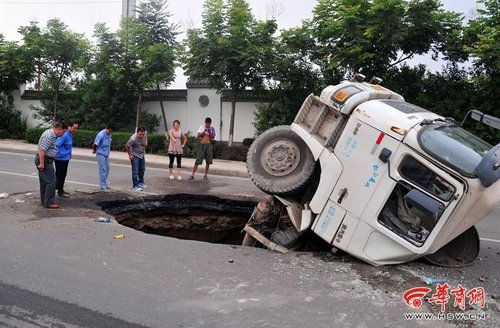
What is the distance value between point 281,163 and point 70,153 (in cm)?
502

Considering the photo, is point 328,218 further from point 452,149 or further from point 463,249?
point 463,249

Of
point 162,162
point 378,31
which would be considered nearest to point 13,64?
point 162,162

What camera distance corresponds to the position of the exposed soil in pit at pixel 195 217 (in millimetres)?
8633

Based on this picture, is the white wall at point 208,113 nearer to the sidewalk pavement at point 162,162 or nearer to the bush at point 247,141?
the bush at point 247,141

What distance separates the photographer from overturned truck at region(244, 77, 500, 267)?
466 centimetres

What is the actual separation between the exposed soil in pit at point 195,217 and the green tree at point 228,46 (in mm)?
7902

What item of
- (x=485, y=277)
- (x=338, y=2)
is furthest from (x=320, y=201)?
(x=338, y=2)

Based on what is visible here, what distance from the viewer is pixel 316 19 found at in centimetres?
1502

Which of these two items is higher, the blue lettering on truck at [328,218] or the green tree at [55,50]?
the green tree at [55,50]

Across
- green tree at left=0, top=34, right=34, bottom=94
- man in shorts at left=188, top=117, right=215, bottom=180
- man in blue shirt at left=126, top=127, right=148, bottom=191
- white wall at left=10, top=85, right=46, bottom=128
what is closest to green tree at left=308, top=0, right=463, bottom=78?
man in shorts at left=188, top=117, right=215, bottom=180

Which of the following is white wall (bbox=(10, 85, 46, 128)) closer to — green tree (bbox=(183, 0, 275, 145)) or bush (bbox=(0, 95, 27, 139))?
bush (bbox=(0, 95, 27, 139))

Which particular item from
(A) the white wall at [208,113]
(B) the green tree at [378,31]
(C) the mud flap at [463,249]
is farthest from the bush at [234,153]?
(C) the mud flap at [463,249]

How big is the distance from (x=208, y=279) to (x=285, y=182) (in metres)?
1.75

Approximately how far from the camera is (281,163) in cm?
601
